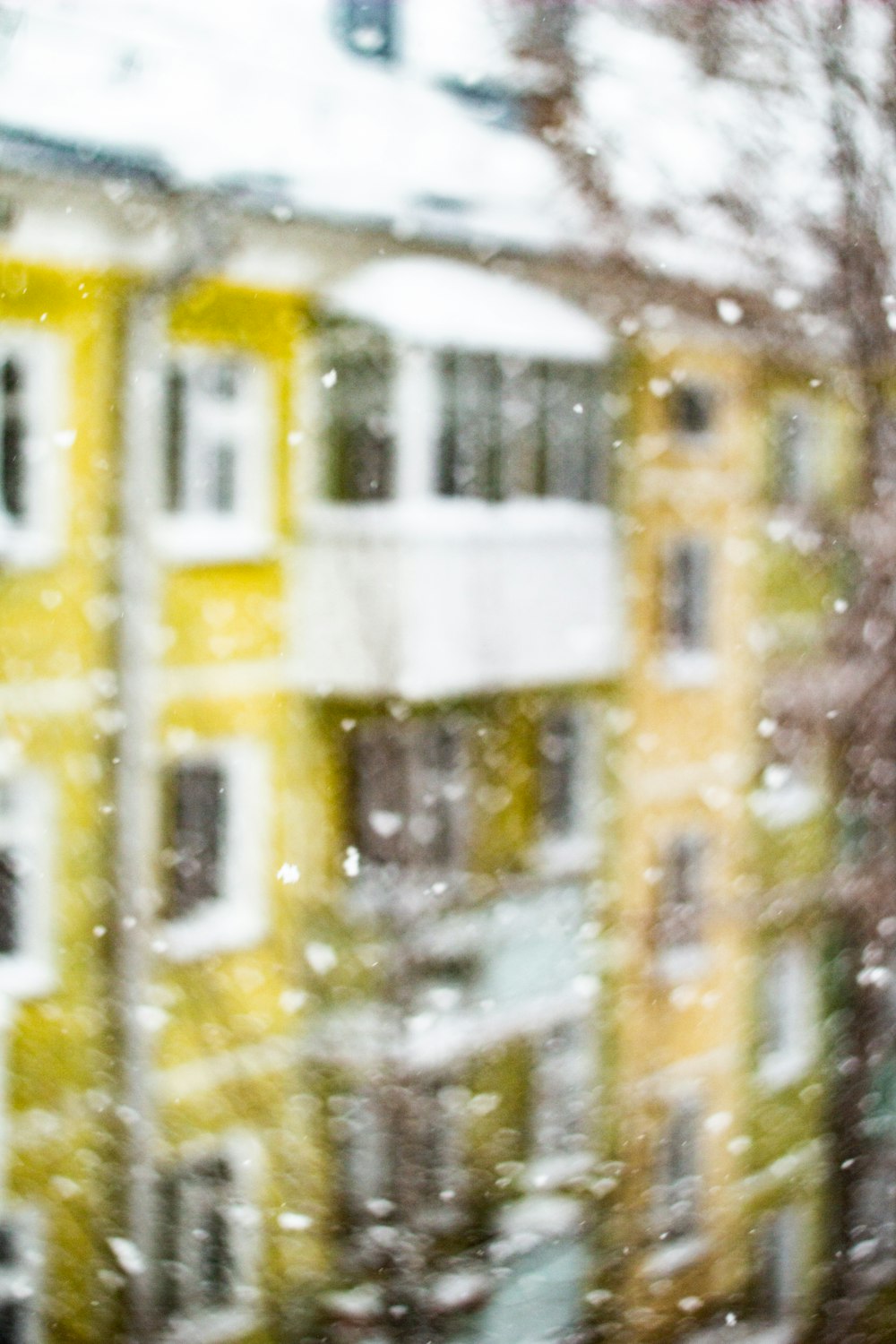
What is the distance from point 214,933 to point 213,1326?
10.8 inches

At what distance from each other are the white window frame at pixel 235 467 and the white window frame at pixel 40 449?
6cm

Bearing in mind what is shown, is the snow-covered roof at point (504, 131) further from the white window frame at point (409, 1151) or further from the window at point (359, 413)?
the white window frame at point (409, 1151)

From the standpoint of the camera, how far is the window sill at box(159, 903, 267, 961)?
31.1 inches

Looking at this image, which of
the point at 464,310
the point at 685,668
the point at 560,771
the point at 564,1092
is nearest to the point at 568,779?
the point at 560,771

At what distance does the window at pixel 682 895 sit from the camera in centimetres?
82

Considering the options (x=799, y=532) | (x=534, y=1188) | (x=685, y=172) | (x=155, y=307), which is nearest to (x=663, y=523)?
(x=799, y=532)

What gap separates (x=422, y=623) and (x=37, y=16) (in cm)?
45

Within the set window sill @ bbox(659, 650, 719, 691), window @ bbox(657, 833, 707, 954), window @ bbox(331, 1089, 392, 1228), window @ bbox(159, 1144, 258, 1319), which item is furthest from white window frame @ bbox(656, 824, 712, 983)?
window @ bbox(159, 1144, 258, 1319)

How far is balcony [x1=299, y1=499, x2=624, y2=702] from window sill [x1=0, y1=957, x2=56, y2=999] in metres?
0.26

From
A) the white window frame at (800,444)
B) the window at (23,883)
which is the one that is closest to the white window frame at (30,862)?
the window at (23,883)

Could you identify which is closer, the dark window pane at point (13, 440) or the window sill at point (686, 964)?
the dark window pane at point (13, 440)

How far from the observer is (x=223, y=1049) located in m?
0.80

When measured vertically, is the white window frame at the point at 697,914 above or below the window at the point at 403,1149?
above

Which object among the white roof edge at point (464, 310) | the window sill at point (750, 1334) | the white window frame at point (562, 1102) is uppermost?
the white roof edge at point (464, 310)
